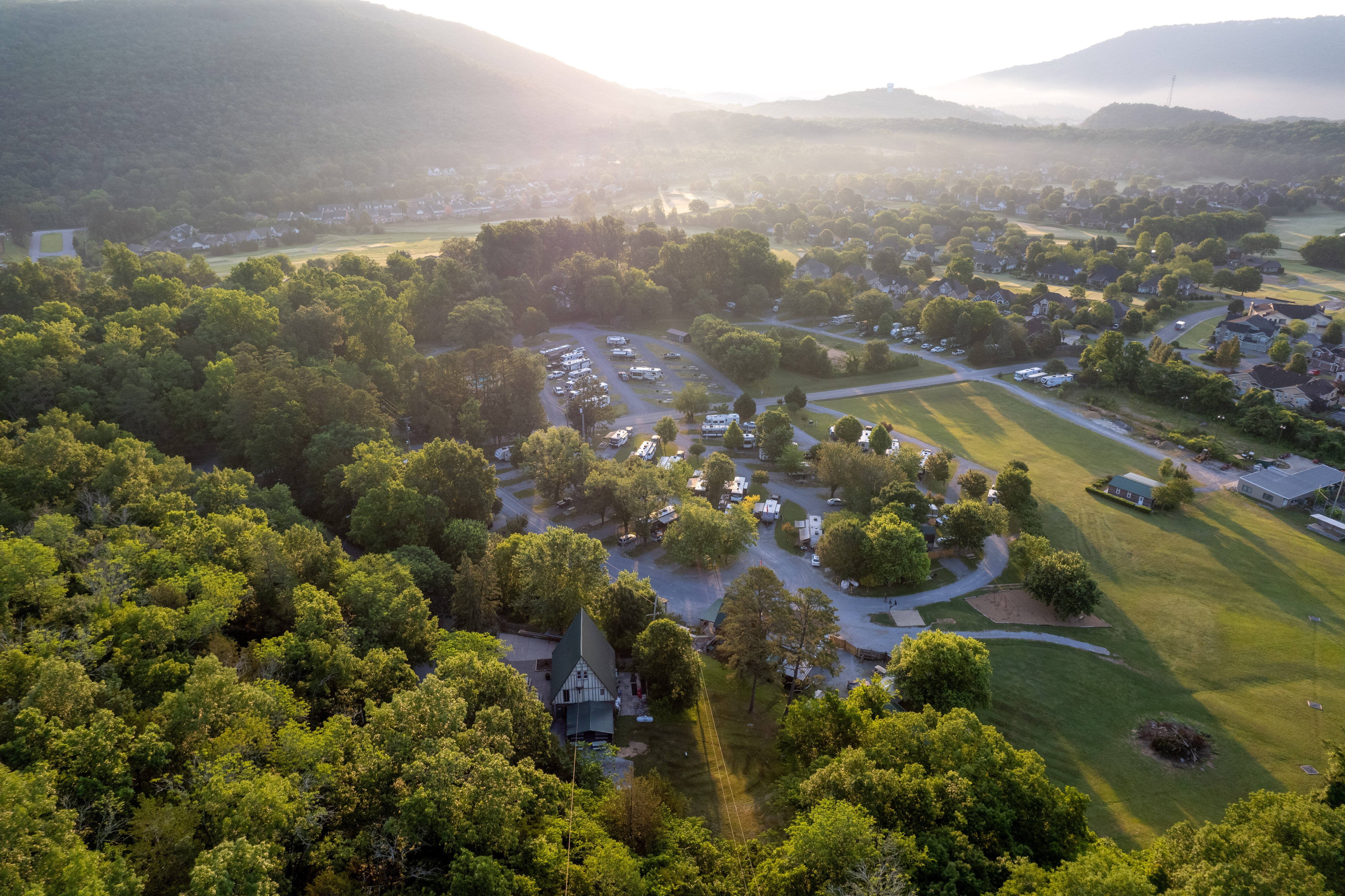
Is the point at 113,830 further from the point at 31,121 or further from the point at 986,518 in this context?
the point at 31,121

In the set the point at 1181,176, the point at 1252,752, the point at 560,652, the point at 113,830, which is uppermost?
the point at 1181,176

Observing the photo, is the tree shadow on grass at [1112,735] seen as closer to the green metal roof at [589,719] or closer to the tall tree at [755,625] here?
the tall tree at [755,625]

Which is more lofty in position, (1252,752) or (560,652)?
(560,652)

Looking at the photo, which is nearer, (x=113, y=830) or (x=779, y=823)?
(x=113, y=830)

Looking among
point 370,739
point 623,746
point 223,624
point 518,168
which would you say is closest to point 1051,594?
point 623,746

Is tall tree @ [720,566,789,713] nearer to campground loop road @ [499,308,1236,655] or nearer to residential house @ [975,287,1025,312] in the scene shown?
campground loop road @ [499,308,1236,655]

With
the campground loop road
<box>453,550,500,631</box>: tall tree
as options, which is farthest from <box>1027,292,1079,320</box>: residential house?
<box>453,550,500,631</box>: tall tree

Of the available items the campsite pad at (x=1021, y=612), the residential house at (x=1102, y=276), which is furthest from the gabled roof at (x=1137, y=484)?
the residential house at (x=1102, y=276)
